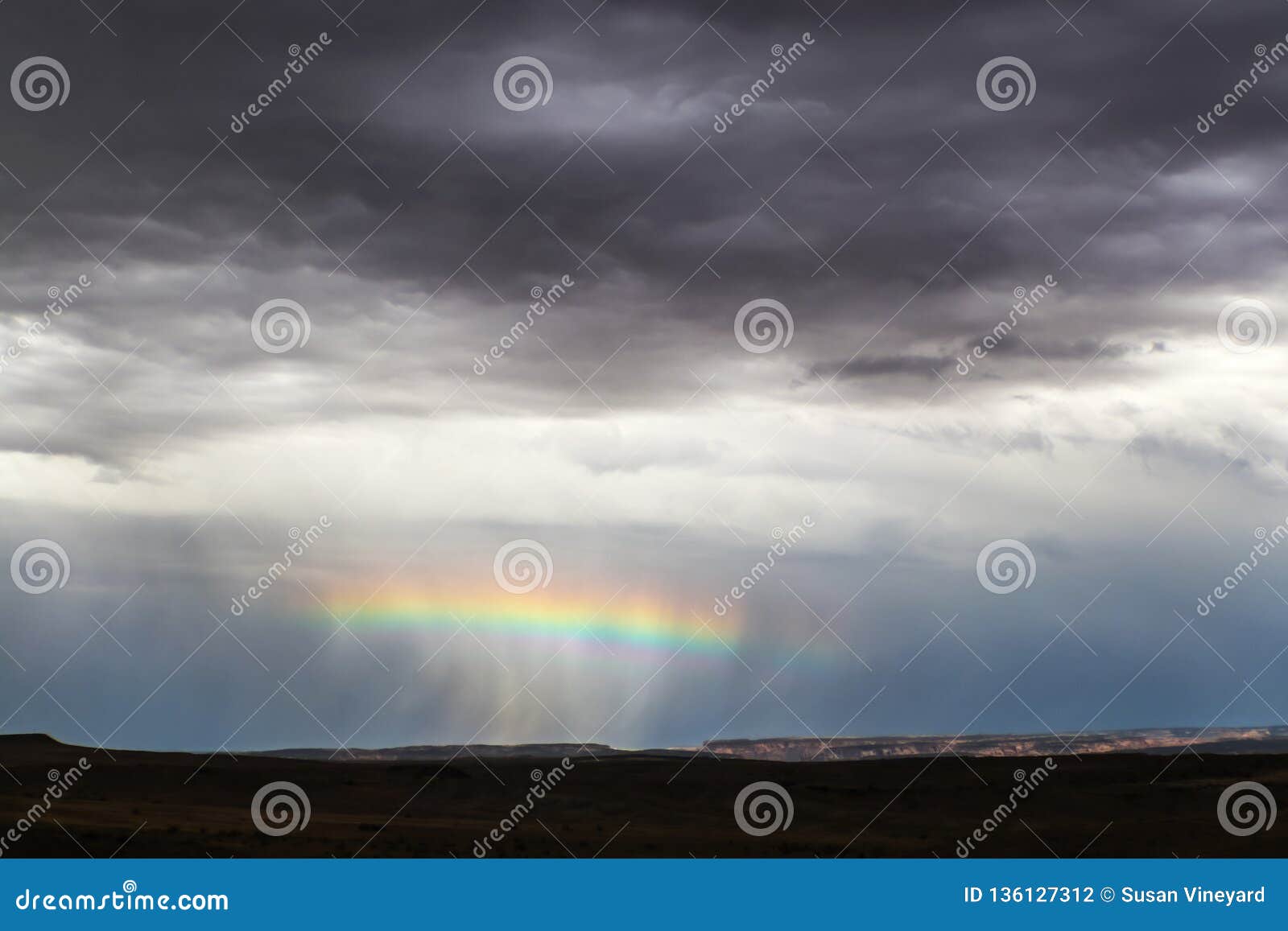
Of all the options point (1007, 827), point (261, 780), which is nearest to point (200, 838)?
point (261, 780)

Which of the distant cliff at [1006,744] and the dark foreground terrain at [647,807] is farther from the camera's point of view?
the distant cliff at [1006,744]

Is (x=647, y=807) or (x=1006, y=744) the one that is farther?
(x=1006, y=744)

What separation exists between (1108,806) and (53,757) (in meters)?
71.2

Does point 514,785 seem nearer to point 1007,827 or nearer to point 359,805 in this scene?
point 359,805

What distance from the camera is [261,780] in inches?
2709

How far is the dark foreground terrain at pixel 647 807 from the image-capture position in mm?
49000

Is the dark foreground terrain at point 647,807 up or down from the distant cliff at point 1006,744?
down

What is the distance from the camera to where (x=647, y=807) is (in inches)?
2482

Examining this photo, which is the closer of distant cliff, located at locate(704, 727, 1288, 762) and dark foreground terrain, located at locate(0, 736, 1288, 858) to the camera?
dark foreground terrain, located at locate(0, 736, 1288, 858)

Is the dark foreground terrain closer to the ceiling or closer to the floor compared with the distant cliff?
closer to the floor

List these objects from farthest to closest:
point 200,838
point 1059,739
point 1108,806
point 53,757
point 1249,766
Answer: point 1059,739, point 53,757, point 1249,766, point 1108,806, point 200,838

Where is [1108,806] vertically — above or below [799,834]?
above

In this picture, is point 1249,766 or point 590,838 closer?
point 590,838

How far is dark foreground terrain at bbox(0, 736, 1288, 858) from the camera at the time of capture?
161 feet
